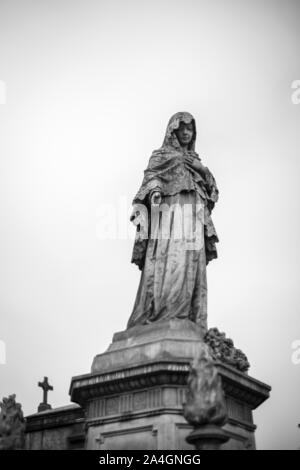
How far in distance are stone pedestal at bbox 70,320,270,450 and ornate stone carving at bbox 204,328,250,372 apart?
0.68ft

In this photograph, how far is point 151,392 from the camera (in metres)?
9.71

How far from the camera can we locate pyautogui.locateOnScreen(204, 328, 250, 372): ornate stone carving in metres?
10.4

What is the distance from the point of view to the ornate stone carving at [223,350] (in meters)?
10.4

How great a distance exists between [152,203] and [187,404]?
4.71 metres

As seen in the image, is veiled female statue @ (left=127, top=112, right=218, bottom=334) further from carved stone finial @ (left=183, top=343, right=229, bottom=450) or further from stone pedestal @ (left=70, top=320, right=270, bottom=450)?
carved stone finial @ (left=183, top=343, right=229, bottom=450)

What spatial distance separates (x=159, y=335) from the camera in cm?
1039

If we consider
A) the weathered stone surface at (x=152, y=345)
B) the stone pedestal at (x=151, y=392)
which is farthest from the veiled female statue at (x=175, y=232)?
the stone pedestal at (x=151, y=392)

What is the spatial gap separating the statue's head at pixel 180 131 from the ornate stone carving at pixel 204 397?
5.73m

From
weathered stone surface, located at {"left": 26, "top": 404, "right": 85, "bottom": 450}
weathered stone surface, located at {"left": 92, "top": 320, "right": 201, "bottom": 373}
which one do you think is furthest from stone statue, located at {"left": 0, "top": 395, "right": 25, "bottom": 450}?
weathered stone surface, located at {"left": 92, "top": 320, "right": 201, "bottom": 373}

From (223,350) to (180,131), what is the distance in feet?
15.9

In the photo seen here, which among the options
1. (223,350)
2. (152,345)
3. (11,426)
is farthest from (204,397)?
(11,426)
